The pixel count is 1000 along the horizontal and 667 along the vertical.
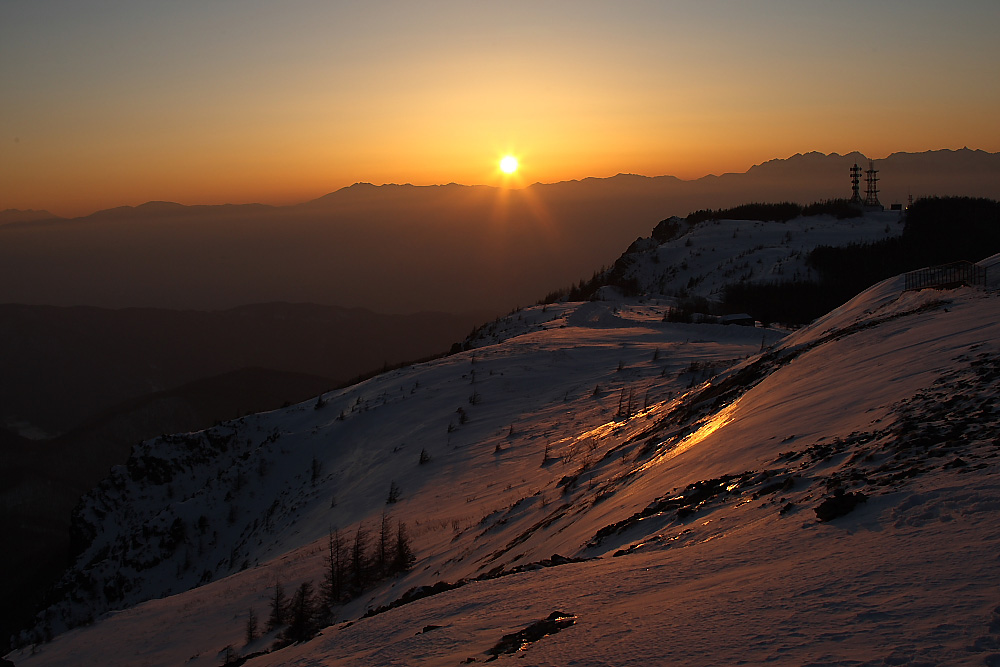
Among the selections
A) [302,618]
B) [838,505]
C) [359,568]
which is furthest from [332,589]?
[838,505]

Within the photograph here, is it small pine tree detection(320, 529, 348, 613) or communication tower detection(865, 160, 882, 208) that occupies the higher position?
communication tower detection(865, 160, 882, 208)

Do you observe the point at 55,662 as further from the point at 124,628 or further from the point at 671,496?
the point at 671,496

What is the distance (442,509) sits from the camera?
10.6 m

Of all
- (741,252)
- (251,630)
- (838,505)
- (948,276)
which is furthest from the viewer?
(741,252)

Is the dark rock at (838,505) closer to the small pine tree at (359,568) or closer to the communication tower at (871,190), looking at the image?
the small pine tree at (359,568)

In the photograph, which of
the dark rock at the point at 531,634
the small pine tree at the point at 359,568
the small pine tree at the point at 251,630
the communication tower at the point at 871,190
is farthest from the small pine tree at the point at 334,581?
the communication tower at the point at 871,190

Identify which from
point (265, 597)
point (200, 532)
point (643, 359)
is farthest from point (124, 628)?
point (643, 359)

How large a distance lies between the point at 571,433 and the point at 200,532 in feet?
29.7

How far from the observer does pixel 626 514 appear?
624 centimetres

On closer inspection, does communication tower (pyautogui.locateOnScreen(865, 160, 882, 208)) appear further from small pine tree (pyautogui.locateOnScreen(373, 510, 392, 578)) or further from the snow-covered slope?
small pine tree (pyautogui.locateOnScreen(373, 510, 392, 578))

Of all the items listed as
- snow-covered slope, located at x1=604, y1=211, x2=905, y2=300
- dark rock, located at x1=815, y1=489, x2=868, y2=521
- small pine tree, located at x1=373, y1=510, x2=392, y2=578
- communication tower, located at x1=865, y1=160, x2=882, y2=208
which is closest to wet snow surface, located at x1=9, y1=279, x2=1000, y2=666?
dark rock, located at x1=815, y1=489, x2=868, y2=521

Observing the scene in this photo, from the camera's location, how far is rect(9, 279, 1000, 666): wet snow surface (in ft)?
10.8

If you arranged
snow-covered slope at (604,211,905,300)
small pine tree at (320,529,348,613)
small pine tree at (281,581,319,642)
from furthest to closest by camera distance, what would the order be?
snow-covered slope at (604,211,905,300)
small pine tree at (320,529,348,613)
small pine tree at (281,581,319,642)

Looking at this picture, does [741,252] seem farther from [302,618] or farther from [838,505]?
[838,505]
